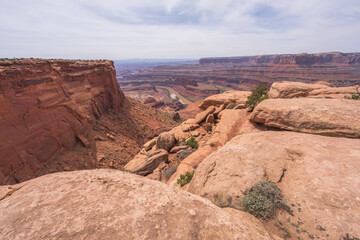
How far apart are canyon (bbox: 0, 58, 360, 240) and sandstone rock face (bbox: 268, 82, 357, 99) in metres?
0.11

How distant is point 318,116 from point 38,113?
2355 centimetres

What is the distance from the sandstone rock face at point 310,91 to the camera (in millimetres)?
11336

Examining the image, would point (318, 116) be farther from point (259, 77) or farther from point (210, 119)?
point (259, 77)

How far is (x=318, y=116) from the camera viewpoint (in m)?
8.20

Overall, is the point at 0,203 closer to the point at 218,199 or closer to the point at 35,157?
the point at 218,199

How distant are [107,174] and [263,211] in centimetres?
503

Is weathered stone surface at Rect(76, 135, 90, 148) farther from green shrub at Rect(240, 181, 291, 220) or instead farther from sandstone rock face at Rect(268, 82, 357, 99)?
sandstone rock face at Rect(268, 82, 357, 99)

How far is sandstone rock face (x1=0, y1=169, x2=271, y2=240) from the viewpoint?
9.95ft

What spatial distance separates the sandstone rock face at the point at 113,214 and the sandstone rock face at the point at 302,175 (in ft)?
5.22

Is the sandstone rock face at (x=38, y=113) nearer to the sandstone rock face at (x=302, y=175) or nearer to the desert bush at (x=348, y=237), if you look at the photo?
the sandstone rock face at (x=302, y=175)

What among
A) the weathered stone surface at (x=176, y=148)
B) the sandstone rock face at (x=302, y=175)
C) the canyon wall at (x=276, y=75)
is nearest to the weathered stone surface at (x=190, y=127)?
the weathered stone surface at (x=176, y=148)

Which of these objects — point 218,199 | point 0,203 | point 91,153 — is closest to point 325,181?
point 218,199

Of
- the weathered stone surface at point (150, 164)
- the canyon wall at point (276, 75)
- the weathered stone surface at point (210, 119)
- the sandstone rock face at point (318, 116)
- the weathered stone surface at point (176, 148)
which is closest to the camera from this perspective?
the sandstone rock face at point (318, 116)

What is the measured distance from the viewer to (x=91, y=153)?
18.3 meters
